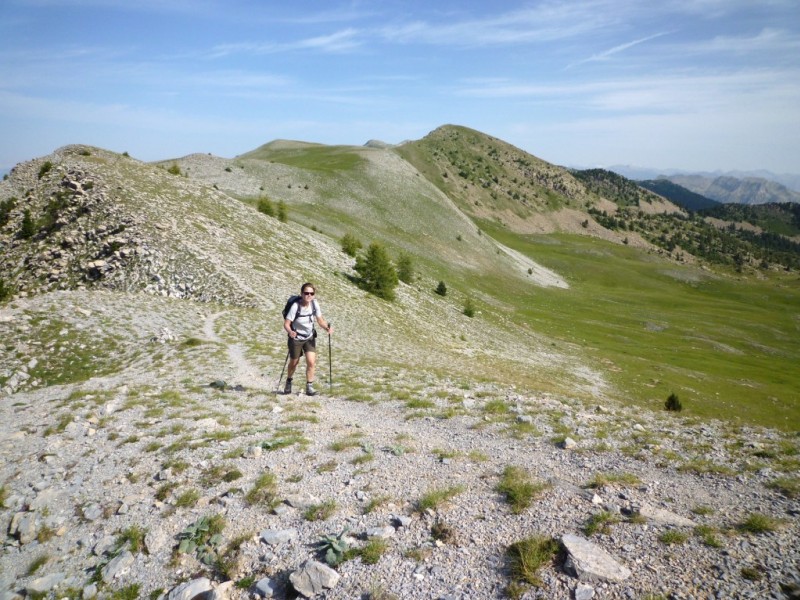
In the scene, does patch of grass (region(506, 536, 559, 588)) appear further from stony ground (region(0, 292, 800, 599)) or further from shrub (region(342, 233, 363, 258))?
shrub (region(342, 233, 363, 258))

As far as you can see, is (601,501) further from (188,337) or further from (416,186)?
(416,186)

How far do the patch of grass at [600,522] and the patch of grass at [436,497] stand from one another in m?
2.80

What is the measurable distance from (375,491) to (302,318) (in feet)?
28.0

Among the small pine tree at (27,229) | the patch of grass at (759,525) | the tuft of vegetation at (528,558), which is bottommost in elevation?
the tuft of vegetation at (528,558)

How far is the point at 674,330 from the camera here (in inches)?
3297

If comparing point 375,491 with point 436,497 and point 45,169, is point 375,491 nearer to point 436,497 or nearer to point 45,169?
point 436,497

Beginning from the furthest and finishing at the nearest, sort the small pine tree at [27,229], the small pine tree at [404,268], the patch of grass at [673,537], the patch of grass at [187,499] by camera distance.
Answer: the small pine tree at [404,268], the small pine tree at [27,229], the patch of grass at [187,499], the patch of grass at [673,537]

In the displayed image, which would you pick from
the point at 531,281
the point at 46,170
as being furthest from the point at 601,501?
the point at 531,281

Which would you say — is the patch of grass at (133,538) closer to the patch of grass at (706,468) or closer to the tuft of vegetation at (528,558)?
the tuft of vegetation at (528,558)

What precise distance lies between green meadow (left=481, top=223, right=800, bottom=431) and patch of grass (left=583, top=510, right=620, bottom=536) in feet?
66.3

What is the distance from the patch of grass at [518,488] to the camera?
9.09 meters

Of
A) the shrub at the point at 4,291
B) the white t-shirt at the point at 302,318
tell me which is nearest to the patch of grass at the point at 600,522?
the white t-shirt at the point at 302,318

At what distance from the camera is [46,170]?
160ft

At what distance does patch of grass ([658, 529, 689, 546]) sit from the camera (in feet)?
25.0
